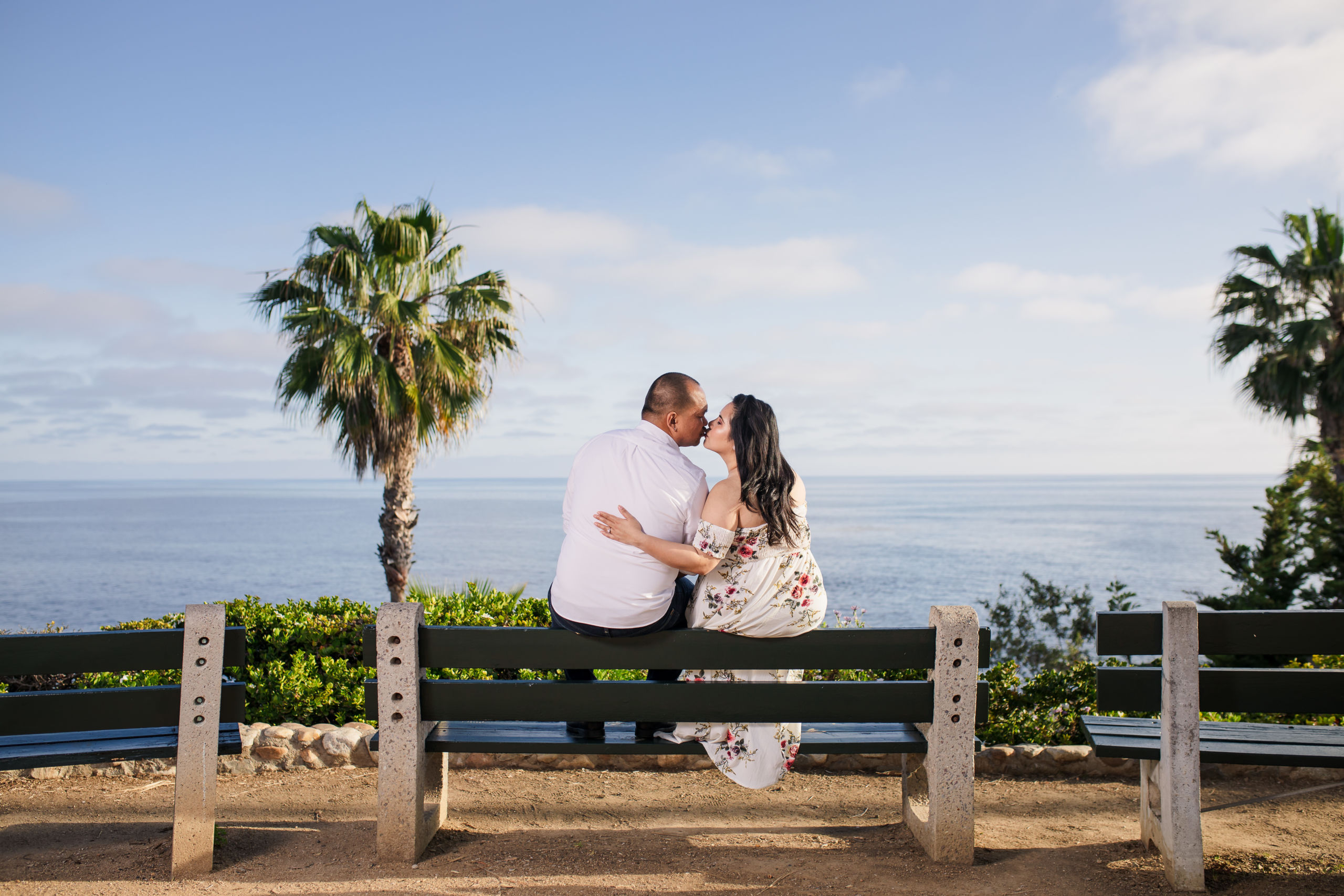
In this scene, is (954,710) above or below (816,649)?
below

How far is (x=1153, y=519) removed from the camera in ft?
194

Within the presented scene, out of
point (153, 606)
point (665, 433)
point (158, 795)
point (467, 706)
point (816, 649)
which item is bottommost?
point (153, 606)

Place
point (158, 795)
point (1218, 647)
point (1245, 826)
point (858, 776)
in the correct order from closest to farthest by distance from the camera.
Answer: point (1218, 647) < point (1245, 826) < point (158, 795) < point (858, 776)

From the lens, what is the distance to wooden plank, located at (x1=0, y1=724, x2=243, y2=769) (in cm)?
292

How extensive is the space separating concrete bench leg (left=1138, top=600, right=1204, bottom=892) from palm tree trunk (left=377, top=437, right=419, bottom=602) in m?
10.9

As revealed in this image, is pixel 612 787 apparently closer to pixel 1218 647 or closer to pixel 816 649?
pixel 816 649

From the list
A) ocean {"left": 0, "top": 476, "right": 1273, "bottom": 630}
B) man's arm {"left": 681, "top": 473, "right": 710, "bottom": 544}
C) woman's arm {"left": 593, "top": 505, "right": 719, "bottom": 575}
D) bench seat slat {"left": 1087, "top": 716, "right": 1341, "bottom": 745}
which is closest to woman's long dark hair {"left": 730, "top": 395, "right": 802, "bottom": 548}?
man's arm {"left": 681, "top": 473, "right": 710, "bottom": 544}

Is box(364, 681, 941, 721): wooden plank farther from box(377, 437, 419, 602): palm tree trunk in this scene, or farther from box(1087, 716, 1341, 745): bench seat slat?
box(377, 437, 419, 602): palm tree trunk

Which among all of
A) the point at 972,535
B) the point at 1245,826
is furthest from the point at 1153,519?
the point at 1245,826

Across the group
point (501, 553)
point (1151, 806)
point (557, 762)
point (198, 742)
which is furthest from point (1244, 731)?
point (501, 553)

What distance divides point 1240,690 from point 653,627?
2.07 meters

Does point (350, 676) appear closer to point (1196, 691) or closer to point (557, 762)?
point (557, 762)

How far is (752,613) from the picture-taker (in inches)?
119

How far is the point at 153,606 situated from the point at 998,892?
28.6m
